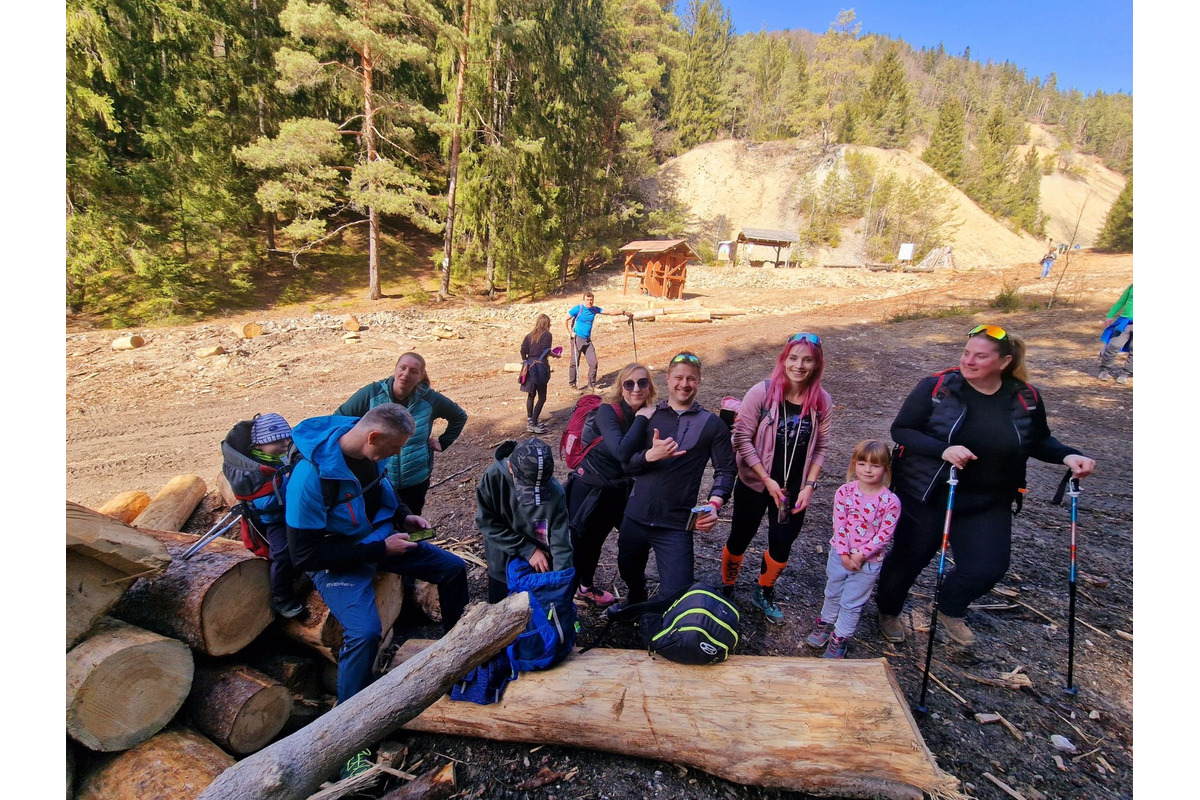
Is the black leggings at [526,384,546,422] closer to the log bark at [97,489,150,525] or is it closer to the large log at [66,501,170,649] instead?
the log bark at [97,489,150,525]

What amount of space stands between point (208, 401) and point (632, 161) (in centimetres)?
2979

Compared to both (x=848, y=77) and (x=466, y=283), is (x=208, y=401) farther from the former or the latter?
(x=848, y=77)

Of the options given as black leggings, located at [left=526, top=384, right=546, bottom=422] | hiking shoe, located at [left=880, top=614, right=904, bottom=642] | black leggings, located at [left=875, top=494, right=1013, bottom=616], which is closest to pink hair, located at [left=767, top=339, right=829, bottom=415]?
black leggings, located at [left=875, top=494, right=1013, bottom=616]

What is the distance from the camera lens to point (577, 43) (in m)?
25.1

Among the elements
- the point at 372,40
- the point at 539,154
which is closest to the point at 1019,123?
the point at 539,154

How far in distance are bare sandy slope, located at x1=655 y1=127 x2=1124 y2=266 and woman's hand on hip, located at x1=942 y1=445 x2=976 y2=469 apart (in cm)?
4482

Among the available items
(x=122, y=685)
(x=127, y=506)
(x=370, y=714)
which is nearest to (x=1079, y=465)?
(x=370, y=714)

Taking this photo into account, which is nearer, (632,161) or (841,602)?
(841,602)

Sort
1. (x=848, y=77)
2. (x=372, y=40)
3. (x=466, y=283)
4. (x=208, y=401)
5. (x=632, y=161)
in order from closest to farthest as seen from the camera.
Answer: (x=208, y=401), (x=372, y=40), (x=466, y=283), (x=632, y=161), (x=848, y=77)

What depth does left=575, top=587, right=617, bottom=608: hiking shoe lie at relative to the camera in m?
4.14

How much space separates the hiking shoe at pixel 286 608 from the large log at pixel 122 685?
20.1 inches

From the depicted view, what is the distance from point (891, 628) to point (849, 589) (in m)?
0.72

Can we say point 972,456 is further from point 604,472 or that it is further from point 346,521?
point 346,521

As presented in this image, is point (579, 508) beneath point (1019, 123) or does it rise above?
beneath
